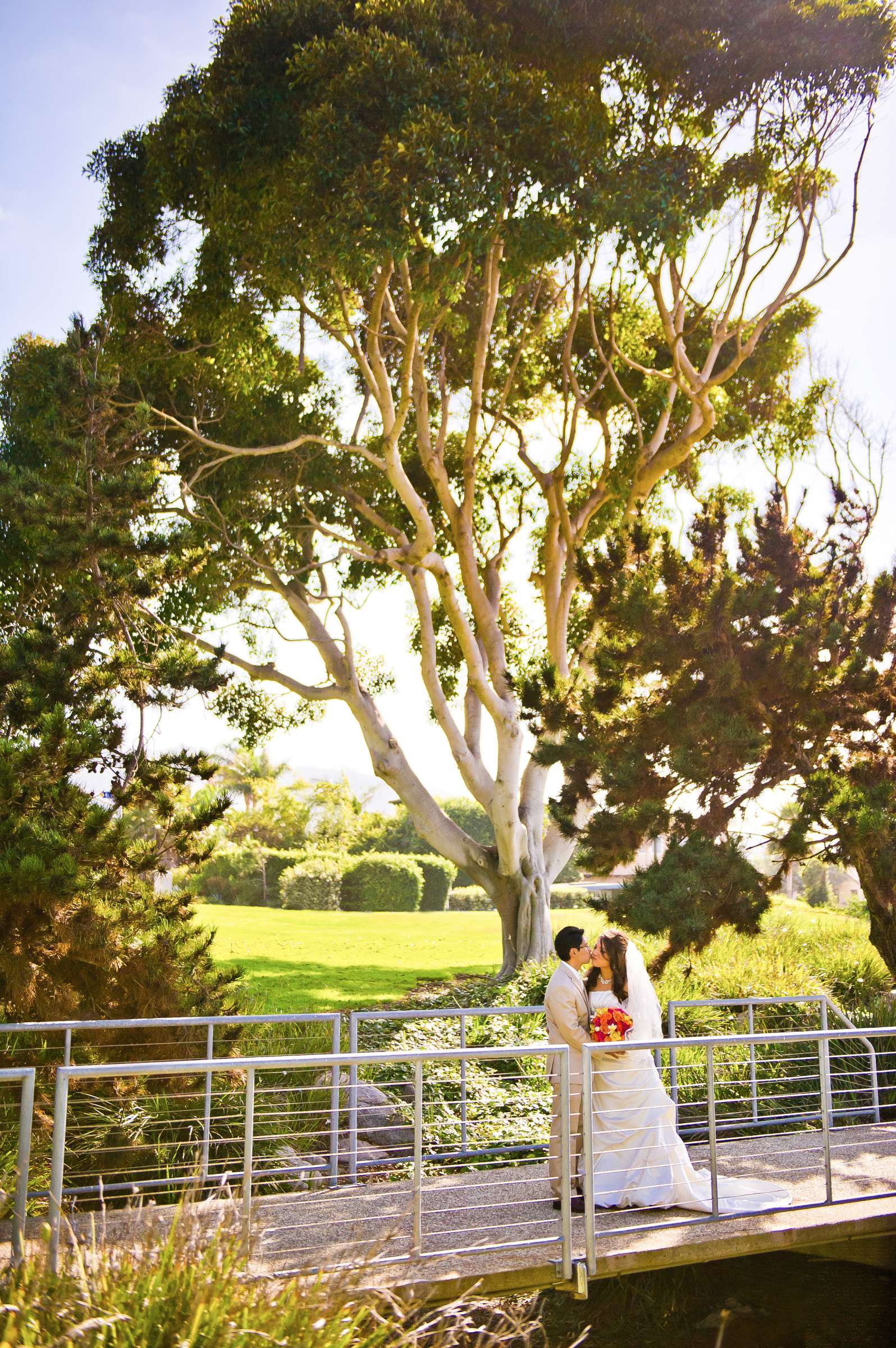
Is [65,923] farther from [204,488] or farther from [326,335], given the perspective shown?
[326,335]

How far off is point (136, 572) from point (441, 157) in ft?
17.4

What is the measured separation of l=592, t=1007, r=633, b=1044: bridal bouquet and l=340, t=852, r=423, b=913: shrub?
25583 mm

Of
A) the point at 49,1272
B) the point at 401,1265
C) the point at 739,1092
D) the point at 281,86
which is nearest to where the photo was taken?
the point at 49,1272

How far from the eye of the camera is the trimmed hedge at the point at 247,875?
3478 cm

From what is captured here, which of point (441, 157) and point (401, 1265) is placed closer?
point (401, 1265)

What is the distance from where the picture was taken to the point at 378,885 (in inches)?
1283

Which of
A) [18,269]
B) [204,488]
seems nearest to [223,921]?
[204,488]

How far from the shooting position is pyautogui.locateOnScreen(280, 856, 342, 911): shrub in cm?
3231

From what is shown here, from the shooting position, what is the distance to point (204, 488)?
16.4m

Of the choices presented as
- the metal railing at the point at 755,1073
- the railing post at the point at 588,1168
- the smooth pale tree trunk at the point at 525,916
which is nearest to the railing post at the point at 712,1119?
the railing post at the point at 588,1168

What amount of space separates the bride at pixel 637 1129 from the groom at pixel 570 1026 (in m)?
0.12

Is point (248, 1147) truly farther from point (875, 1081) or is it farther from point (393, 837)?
point (393, 837)

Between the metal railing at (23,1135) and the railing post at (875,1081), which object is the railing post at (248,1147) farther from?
the railing post at (875,1081)

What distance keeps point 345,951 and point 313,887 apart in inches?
458
